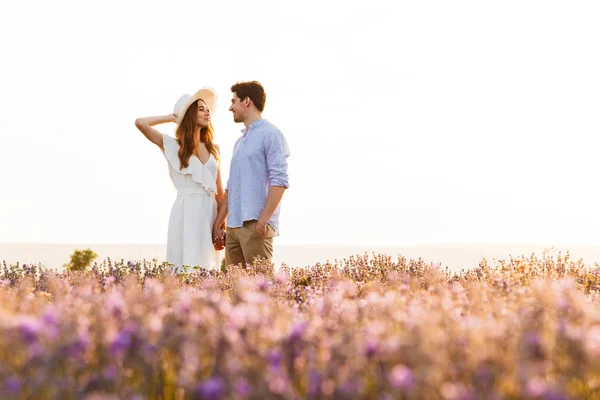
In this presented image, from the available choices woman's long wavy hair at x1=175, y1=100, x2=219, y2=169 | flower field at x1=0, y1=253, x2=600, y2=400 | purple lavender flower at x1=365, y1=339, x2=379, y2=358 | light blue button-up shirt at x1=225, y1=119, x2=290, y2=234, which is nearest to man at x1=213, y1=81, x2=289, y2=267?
light blue button-up shirt at x1=225, y1=119, x2=290, y2=234

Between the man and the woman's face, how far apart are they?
33 cm

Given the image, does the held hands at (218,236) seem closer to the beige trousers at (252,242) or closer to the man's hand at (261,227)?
the beige trousers at (252,242)

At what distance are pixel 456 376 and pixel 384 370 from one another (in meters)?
0.21

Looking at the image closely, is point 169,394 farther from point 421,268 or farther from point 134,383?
point 421,268

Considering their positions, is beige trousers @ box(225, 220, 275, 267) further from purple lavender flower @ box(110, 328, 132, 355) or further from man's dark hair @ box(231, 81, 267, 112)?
purple lavender flower @ box(110, 328, 132, 355)

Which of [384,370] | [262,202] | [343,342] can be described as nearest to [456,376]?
[384,370]

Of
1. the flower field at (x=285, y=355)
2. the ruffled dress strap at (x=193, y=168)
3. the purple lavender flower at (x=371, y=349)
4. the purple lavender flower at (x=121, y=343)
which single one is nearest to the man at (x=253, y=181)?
the ruffled dress strap at (x=193, y=168)

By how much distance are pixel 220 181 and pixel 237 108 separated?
0.98m

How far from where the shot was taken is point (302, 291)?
467 centimetres

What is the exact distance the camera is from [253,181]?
23.5 ft

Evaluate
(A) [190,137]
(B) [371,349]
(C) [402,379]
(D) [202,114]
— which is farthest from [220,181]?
(C) [402,379]

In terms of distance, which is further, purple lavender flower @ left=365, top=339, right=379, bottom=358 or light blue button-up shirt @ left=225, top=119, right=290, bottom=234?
light blue button-up shirt @ left=225, top=119, right=290, bottom=234

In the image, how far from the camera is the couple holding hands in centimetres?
708

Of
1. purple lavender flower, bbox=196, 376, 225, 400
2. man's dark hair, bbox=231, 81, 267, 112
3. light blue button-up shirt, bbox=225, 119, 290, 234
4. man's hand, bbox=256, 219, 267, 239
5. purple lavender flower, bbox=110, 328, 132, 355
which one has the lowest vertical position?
purple lavender flower, bbox=196, 376, 225, 400
